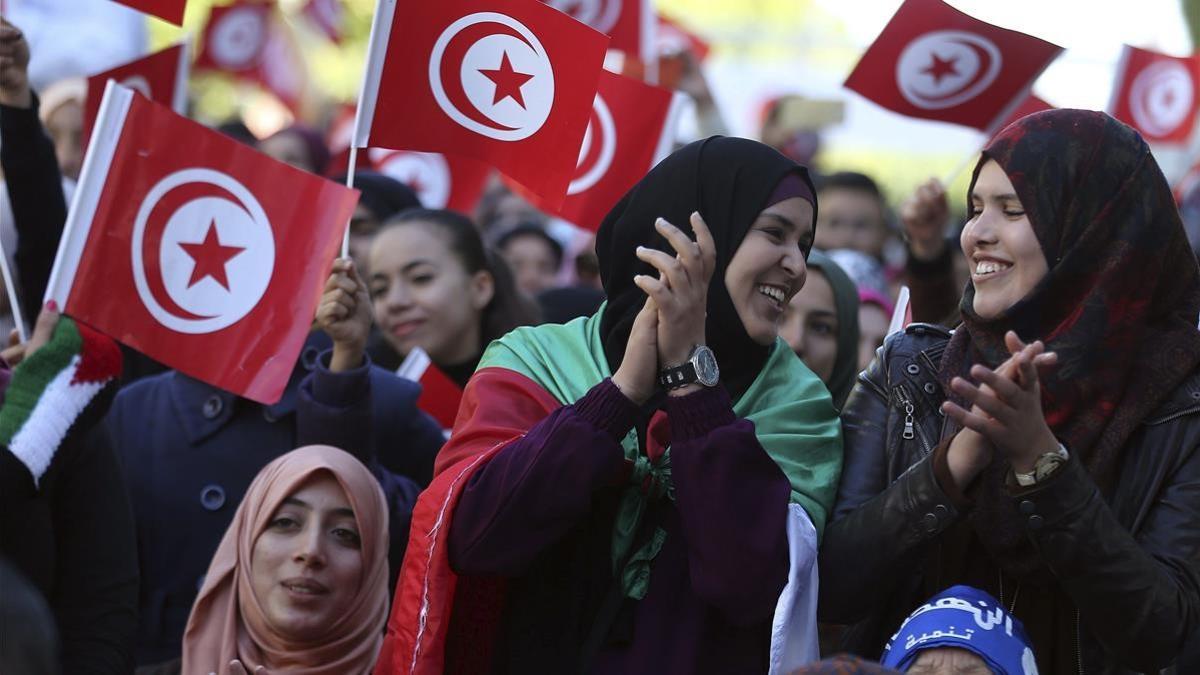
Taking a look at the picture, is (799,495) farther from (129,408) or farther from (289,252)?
(129,408)

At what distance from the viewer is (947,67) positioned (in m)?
5.68

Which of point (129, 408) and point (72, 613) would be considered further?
point (129, 408)

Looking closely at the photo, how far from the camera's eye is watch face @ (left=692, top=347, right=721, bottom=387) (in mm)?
3188

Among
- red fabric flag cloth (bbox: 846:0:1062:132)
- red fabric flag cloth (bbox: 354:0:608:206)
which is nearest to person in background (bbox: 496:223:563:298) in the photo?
red fabric flag cloth (bbox: 846:0:1062:132)

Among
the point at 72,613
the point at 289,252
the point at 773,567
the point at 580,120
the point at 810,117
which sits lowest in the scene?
Result: the point at 72,613

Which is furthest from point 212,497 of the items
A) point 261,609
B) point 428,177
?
point 428,177

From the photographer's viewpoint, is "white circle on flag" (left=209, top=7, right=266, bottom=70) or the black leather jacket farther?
"white circle on flag" (left=209, top=7, right=266, bottom=70)

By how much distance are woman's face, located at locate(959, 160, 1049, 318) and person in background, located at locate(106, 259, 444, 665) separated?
1.57 m

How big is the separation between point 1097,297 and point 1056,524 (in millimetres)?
448

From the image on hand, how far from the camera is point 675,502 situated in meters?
3.27

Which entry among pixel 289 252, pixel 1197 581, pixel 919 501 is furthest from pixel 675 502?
pixel 289 252

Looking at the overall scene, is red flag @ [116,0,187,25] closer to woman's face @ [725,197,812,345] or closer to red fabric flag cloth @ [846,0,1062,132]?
woman's face @ [725,197,812,345]

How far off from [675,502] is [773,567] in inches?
9.3

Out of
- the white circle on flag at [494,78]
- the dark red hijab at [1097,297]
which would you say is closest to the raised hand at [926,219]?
the white circle on flag at [494,78]
